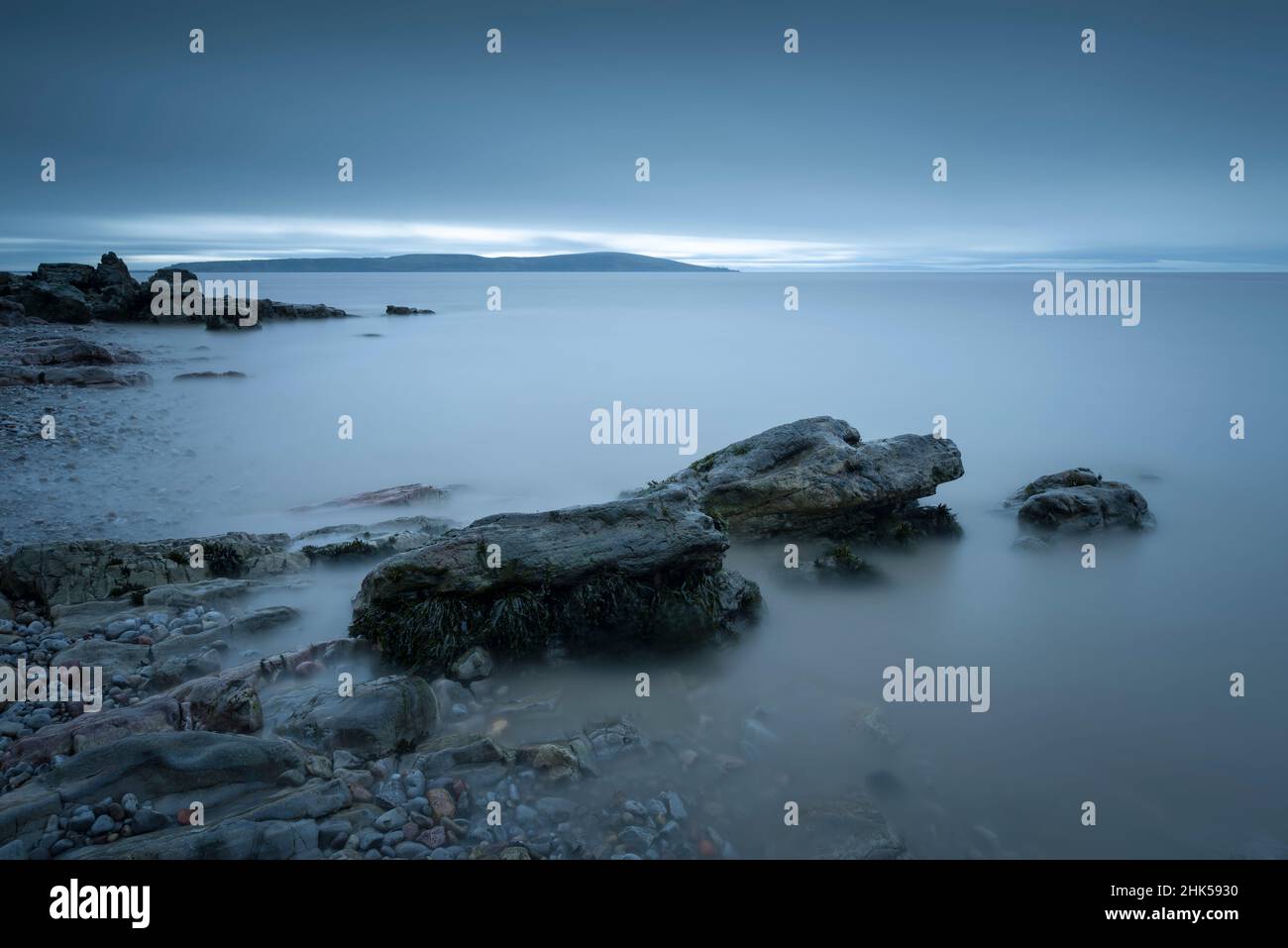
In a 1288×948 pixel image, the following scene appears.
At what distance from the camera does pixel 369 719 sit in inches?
267

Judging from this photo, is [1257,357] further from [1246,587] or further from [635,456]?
[635,456]

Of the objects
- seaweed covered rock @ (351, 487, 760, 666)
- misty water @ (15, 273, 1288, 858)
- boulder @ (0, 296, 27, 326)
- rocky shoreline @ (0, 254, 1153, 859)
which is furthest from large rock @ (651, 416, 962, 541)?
boulder @ (0, 296, 27, 326)

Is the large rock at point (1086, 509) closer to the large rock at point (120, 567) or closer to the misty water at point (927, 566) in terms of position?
the misty water at point (927, 566)

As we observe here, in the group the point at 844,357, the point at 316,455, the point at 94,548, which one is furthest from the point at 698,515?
the point at 844,357

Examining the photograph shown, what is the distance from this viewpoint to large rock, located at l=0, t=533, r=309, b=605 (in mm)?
9328

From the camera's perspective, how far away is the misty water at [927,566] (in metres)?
6.71

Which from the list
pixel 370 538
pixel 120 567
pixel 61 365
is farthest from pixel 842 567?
pixel 61 365

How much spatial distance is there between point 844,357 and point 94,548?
33.9 metres

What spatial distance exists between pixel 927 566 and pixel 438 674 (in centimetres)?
768

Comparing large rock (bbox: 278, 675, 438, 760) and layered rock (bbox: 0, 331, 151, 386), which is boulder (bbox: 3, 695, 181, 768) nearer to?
large rock (bbox: 278, 675, 438, 760)

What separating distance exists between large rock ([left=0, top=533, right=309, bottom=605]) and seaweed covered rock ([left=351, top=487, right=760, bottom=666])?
119 inches

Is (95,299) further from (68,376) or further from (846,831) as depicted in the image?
(846,831)

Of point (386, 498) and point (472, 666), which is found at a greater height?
point (386, 498)
